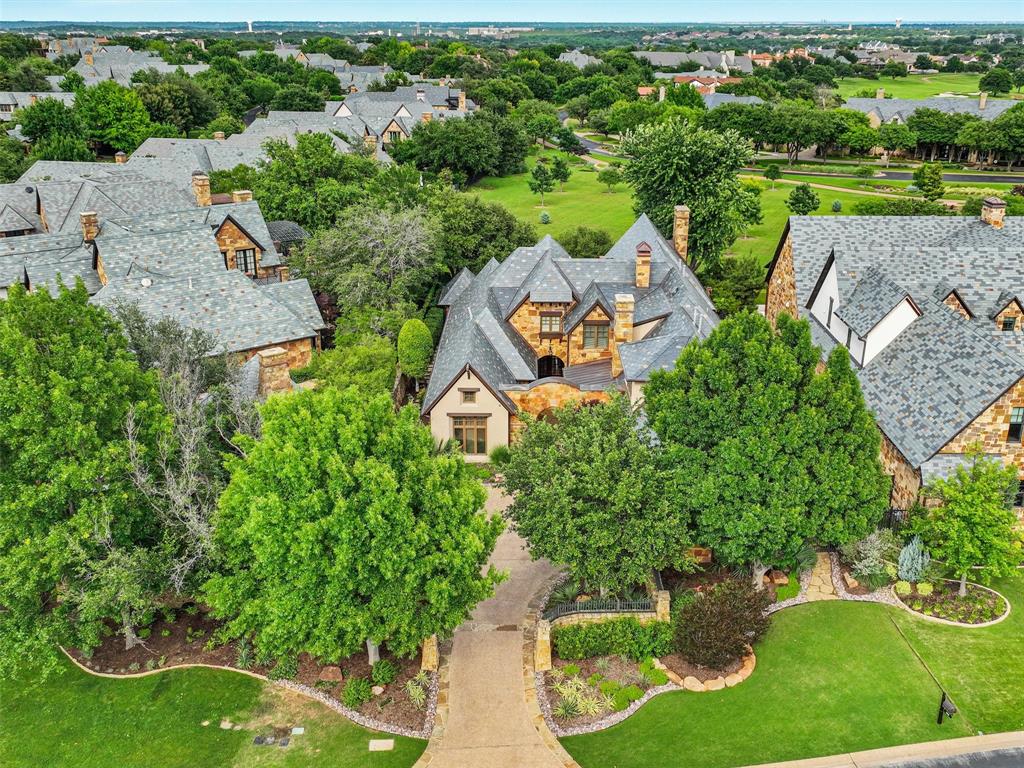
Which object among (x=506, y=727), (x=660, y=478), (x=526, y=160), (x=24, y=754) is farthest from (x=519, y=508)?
(x=526, y=160)

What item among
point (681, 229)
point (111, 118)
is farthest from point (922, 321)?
point (111, 118)

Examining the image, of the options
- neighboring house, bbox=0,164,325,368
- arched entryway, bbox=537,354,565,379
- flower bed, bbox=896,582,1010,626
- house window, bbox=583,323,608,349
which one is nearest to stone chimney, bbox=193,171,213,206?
neighboring house, bbox=0,164,325,368

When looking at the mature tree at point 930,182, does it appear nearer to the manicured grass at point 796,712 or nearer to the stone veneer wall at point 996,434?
the stone veneer wall at point 996,434

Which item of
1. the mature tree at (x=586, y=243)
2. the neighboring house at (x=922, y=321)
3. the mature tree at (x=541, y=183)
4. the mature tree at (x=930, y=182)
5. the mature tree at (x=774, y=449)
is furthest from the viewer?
the mature tree at (x=541, y=183)

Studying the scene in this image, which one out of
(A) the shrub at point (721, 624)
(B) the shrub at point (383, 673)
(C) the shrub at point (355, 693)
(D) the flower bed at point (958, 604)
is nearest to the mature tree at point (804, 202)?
(D) the flower bed at point (958, 604)

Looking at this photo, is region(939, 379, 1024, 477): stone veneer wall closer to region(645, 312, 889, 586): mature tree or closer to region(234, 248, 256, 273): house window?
region(645, 312, 889, 586): mature tree

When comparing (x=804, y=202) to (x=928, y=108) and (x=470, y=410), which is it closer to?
(x=470, y=410)
